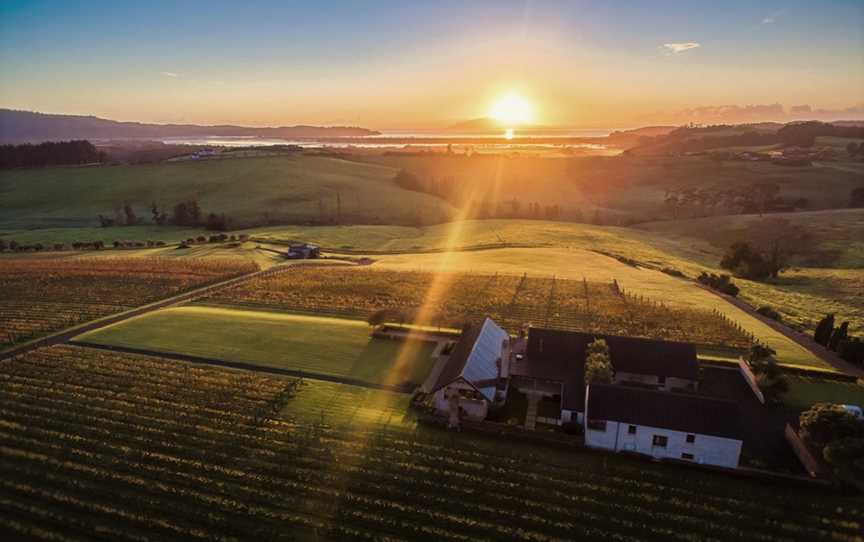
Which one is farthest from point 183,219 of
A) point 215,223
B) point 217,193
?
point 217,193

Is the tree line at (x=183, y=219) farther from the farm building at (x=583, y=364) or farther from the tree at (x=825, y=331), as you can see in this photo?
the tree at (x=825, y=331)

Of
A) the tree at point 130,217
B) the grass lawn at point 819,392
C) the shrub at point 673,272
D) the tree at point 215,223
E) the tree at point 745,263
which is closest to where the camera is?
the grass lawn at point 819,392

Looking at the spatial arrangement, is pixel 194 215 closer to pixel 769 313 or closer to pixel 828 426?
pixel 769 313

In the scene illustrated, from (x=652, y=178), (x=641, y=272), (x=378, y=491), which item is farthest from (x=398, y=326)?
(x=652, y=178)

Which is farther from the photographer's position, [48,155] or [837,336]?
[48,155]

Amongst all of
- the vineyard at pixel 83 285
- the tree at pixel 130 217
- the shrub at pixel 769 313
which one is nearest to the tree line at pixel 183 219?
the tree at pixel 130 217

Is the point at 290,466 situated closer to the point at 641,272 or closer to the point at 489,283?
the point at 489,283
